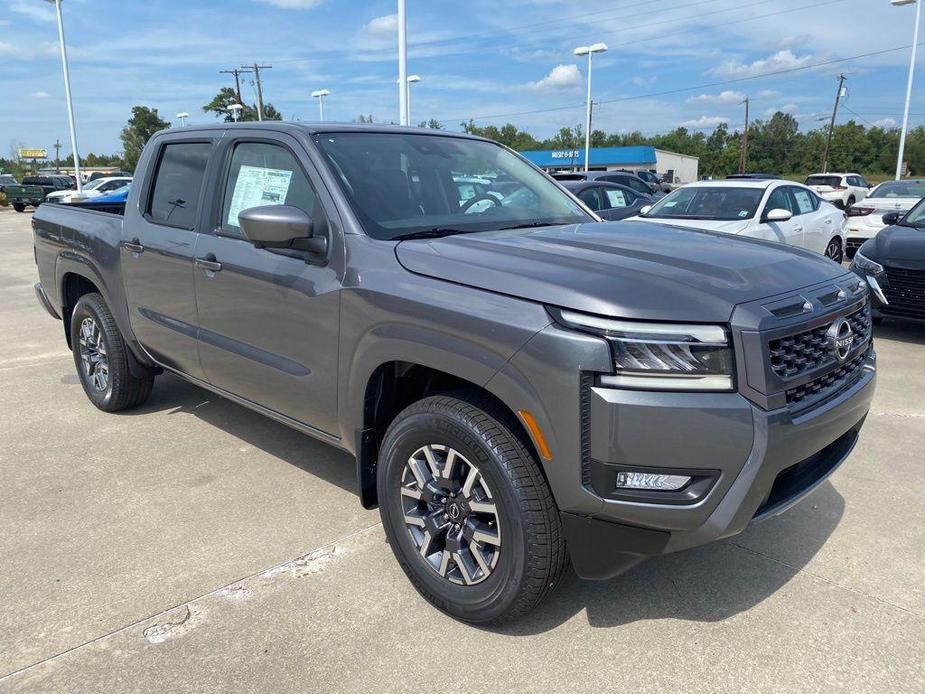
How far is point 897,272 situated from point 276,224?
6.54 metres

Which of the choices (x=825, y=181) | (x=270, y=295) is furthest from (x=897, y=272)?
(x=825, y=181)

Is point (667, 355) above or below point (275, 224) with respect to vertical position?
below

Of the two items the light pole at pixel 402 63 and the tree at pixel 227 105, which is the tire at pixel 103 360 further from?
the tree at pixel 227 105

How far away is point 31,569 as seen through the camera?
3184 mm

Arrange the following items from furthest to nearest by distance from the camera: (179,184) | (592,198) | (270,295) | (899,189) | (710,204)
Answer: (899,189) < (592,198) < (710,204) < (179,184) < (270,295)

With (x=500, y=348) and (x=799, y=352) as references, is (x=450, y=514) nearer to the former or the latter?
(x=500, y=348)

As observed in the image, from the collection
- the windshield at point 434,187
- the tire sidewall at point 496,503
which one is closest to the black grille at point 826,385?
the tire sidewall at point 496,503

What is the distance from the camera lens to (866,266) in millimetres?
7406

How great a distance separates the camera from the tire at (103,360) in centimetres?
492

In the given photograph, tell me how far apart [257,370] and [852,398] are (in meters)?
2.60

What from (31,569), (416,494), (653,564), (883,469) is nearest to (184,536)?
(31,569)

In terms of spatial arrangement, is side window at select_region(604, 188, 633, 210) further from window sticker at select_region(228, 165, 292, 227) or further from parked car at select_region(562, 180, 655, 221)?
window sticker at select_region(228, 165, 292, 227)

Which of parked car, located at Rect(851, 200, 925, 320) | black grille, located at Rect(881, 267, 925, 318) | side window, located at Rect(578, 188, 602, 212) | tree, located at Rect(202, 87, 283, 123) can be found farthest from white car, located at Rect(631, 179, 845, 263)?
tree, located at Rect(202, 87, 283, 123)

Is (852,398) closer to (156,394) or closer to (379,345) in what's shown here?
(379,345)
